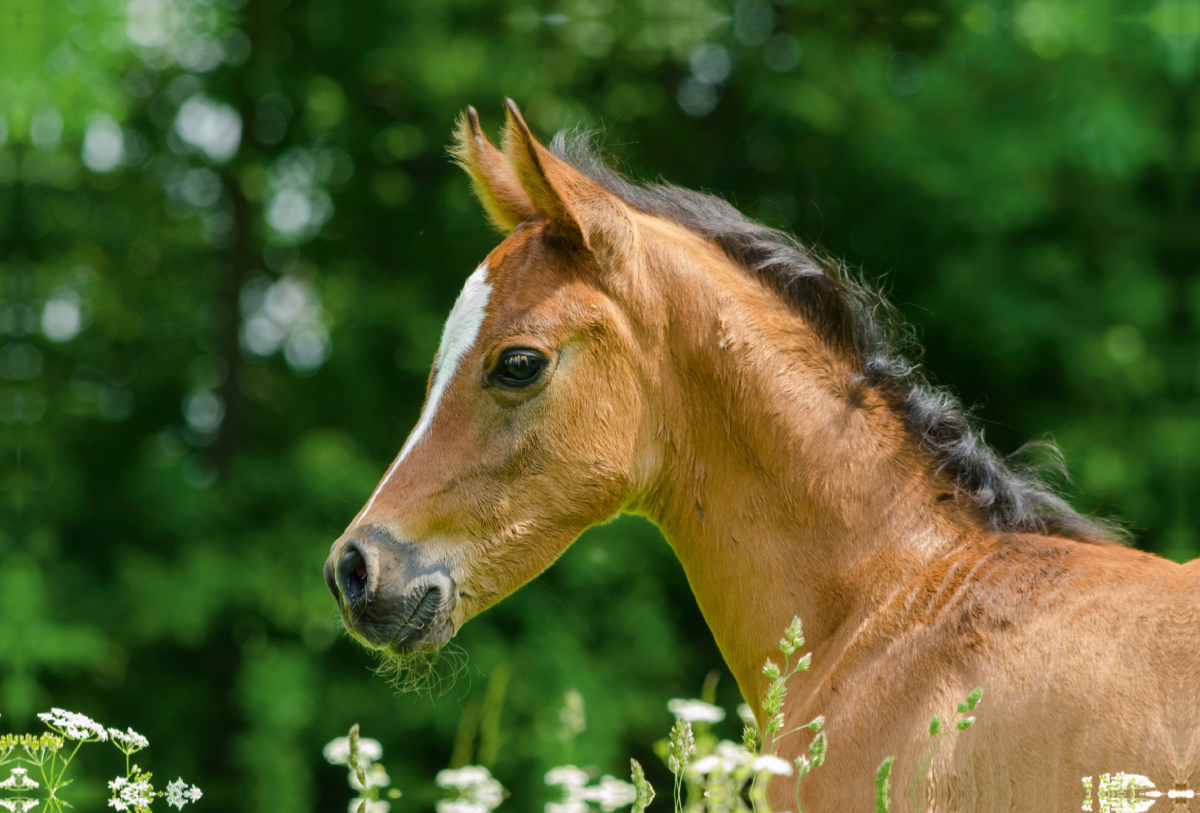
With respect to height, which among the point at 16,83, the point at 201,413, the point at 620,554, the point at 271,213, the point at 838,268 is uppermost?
the point at 838,268

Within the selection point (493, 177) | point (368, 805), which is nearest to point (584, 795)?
point (368, 805)

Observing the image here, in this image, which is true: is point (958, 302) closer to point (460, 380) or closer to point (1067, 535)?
point (1067, 535)

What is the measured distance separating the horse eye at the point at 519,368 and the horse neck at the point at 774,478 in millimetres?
365

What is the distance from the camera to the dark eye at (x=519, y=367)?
284 centimetres

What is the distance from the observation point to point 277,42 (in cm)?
921

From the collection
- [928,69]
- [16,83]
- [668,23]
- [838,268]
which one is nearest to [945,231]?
[928,69]

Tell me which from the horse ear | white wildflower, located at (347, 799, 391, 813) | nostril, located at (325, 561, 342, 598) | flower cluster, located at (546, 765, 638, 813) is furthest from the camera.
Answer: the horse ear

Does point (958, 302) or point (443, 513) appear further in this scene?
point (958, 302)

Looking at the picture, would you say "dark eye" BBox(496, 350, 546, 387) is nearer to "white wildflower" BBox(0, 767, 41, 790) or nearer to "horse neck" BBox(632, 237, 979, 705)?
"horse neck" BBox(632, 237, 979, 705)

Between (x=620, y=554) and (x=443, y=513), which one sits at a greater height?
(x=443, y=513)

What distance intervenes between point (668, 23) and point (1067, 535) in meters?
7.28

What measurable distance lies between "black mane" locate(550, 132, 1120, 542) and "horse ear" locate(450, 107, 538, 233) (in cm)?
27

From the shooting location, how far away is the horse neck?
9.04 ft

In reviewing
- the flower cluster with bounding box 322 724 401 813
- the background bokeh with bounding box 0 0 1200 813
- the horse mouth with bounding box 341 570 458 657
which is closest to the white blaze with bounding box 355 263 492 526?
the horse mouth with bounding box 341 570 458 657
